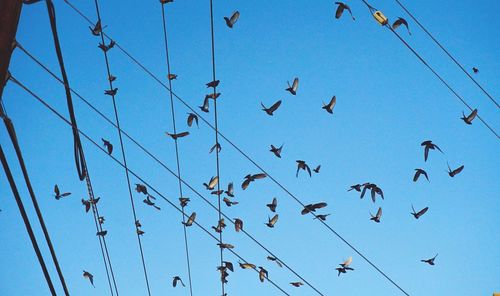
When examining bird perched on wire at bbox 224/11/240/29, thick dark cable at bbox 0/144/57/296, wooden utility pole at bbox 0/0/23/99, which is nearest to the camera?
wooden utility pole at bbox 0/0/23/99

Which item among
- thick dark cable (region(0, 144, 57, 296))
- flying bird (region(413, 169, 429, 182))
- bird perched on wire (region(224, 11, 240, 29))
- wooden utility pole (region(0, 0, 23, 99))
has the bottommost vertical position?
thick dark cable (region(0, 144, 57, 296))

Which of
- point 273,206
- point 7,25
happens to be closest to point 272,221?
point 273,206

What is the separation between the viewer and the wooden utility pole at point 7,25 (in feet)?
11.1

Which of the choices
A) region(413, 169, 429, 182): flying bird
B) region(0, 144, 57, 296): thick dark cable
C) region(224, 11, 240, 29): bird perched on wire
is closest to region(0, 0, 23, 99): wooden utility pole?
region(0, 144, 57, 296): thick dark cable

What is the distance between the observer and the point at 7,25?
3410 millimetres

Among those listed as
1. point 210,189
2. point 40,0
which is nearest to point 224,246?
point 210,189

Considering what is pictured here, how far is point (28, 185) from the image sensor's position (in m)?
4.29

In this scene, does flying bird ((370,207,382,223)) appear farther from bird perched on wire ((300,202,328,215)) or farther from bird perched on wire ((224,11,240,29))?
bird perched on wire ((224,11,240,29))

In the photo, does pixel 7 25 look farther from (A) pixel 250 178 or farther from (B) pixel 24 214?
(A) pixel 250 178

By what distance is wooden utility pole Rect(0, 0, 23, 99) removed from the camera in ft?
11.1

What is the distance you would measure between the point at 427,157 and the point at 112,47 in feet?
18.6

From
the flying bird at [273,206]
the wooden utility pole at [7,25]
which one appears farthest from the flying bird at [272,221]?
the wooden utility pole at [7,25]

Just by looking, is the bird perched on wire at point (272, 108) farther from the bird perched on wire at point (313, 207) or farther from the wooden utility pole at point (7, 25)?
the wooden utility pole at point (7, 25)

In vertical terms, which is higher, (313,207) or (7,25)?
(313,207)
